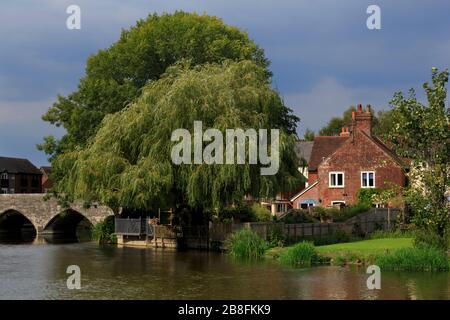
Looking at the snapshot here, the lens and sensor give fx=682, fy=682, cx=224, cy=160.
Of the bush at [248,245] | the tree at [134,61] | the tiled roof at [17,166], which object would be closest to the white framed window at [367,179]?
the tree at [134,61]

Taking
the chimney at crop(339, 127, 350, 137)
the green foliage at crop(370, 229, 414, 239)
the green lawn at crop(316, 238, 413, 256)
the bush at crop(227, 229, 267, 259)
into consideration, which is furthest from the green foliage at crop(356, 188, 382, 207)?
the bush at crop(227, 229, 267, 259)

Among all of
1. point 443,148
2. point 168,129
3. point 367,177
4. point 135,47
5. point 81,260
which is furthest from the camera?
point 367,177

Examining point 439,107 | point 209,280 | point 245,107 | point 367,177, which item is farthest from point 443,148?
point 367,177

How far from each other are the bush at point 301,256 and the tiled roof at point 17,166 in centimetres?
7995

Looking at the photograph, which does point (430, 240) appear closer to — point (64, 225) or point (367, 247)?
point (367, 247)

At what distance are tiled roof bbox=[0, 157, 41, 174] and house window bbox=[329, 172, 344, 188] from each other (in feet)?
203

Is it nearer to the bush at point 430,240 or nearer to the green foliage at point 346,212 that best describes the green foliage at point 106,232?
the green foliage at point 346,212

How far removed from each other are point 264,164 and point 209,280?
Result: 38.8 ft

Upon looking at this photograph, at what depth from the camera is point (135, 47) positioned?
49.2 meters

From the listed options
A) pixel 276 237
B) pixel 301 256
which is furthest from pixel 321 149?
pixel 301 256

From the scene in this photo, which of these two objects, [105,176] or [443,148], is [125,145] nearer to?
[105,176]

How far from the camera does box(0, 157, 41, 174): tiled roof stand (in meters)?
102

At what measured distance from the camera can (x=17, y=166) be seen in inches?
4154

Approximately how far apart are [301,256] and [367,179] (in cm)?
2560
